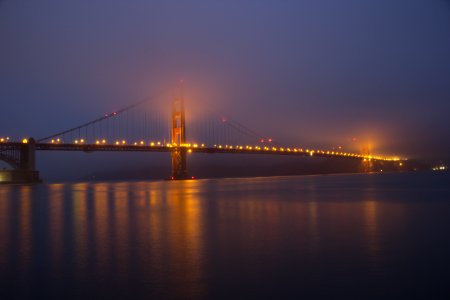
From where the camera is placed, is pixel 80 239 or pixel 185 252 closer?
pixel 185 252

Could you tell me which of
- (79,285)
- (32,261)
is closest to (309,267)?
(79,285)

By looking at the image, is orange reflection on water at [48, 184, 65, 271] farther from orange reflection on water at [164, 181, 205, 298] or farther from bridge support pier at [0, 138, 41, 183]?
bridge support pier at [0, 138, 41, 183]

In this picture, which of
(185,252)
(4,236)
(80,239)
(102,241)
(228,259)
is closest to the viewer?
(228,259)

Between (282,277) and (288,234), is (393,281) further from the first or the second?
(288,234)

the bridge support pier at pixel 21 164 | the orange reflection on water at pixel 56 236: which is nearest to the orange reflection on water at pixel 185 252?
the orange reflection on water at pixel 56 236

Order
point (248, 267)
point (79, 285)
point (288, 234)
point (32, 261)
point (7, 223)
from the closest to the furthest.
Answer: point (79, 285) → point (248, 267) → point (32, 261) → point (288, 234) → point (7, 223)

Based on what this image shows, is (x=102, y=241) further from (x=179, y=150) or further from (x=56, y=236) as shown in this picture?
(x=179, y=150)

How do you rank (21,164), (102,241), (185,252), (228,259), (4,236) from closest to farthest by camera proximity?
1. (228,259)
2. (185,252)
3. (102,241)
4. (4,236)
5. (21,164)

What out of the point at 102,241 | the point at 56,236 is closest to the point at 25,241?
the point at 56,236

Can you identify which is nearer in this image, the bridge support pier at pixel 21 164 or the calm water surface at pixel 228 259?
the calm water surface at pixel 228 259

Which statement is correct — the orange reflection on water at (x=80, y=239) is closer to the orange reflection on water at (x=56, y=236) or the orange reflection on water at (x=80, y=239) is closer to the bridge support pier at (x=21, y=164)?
the orange reflection on water at (x=56, y=236)

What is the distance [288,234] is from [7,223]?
608 cm

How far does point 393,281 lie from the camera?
4.86m

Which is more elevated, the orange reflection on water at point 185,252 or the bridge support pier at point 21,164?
the bridge support pier at point 21,164
